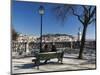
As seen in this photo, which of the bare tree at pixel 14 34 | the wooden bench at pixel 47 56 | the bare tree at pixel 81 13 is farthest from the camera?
the bare tree at pixel 81 13

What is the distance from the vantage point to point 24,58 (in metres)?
3.38

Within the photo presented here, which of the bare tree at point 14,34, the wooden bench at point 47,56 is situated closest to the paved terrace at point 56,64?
the wooden bench at point 47,56

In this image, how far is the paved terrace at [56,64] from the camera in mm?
3356

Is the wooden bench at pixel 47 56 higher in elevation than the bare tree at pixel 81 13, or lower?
lower

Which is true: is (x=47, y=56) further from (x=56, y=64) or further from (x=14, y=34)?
(x=14, y=34)

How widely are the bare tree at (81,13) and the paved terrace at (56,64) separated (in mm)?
118

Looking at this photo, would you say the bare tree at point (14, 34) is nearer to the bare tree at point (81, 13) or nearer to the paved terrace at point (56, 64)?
the paved terrace at point (56, 64)

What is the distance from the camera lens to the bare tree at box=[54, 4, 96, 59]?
356cm

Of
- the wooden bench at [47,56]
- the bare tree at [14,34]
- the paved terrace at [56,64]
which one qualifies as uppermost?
the bare tree at [14,34]

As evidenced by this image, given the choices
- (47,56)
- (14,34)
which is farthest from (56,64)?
(14,34)

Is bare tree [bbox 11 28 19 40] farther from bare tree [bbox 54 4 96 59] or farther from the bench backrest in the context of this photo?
bare tree [bbox 54 4 96 59]

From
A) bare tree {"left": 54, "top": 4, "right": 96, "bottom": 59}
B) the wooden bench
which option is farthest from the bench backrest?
bare tree {"left": 54, "top": 4, "right": 96, "bottom": 59}
